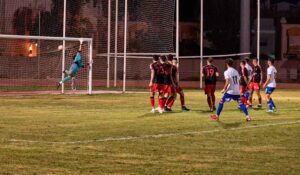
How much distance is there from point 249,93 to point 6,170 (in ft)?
54.2

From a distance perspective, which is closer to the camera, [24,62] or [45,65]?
[45,65]

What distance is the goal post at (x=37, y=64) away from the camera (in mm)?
37531

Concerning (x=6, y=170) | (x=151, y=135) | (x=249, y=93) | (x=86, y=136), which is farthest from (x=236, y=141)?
(x=249, y=93)

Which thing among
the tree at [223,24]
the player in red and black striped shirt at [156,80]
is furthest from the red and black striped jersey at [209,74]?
the tree at [223,24]

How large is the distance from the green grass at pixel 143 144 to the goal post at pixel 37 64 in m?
14.9

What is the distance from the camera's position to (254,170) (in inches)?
426

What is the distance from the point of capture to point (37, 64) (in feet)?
129

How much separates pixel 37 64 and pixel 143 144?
26547mm

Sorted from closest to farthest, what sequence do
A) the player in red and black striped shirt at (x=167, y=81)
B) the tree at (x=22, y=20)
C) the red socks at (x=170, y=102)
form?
the player in red and black striped shirt at (x=167, y=81) → the red socks at (x=170, y=102) → the tree at (x=22, y=20)

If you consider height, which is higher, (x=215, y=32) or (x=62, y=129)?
(x=215, y=32)

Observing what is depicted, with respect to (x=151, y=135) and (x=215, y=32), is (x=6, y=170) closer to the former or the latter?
(x=151, y=135)

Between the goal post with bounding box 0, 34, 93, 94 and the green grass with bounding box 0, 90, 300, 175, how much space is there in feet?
49.0

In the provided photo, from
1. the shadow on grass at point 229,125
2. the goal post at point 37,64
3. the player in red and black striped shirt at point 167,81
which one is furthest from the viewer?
the goal post at point 37,64

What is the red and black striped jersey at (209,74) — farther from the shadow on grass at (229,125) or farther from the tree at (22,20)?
the tree at (22,20)
